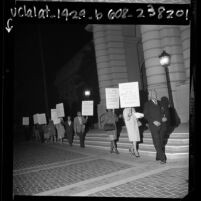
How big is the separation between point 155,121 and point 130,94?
138cm

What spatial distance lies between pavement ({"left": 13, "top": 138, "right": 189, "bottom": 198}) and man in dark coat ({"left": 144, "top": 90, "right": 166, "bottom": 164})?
0.35 m

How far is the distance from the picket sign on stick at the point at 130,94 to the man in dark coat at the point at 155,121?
647 millimetres

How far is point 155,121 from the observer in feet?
25.4

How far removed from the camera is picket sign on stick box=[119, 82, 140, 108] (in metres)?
8.57

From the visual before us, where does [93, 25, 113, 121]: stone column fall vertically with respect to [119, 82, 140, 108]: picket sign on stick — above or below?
above

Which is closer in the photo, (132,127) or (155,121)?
(155,121)

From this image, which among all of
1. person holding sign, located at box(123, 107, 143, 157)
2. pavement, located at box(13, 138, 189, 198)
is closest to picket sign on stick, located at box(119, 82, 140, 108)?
person holding sign, located at box(123, 107, 143, 157)

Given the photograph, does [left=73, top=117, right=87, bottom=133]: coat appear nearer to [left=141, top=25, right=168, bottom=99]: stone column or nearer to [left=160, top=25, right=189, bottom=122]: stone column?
[left=141, top=25, right=168, bottom=99]: stone column

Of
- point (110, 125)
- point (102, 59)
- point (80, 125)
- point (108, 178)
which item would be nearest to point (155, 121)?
point (108, 178)

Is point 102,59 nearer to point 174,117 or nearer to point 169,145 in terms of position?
point 174,117

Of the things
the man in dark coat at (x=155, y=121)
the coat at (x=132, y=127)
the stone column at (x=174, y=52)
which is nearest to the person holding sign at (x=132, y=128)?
the coat at (x=132, y=127)

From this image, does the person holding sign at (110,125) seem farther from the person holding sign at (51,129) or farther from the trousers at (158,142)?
the person holding sign at (51,129)

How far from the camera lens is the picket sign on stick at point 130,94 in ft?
28.1

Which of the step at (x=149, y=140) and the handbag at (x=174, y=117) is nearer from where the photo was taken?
the step at (x=149, y=140)
